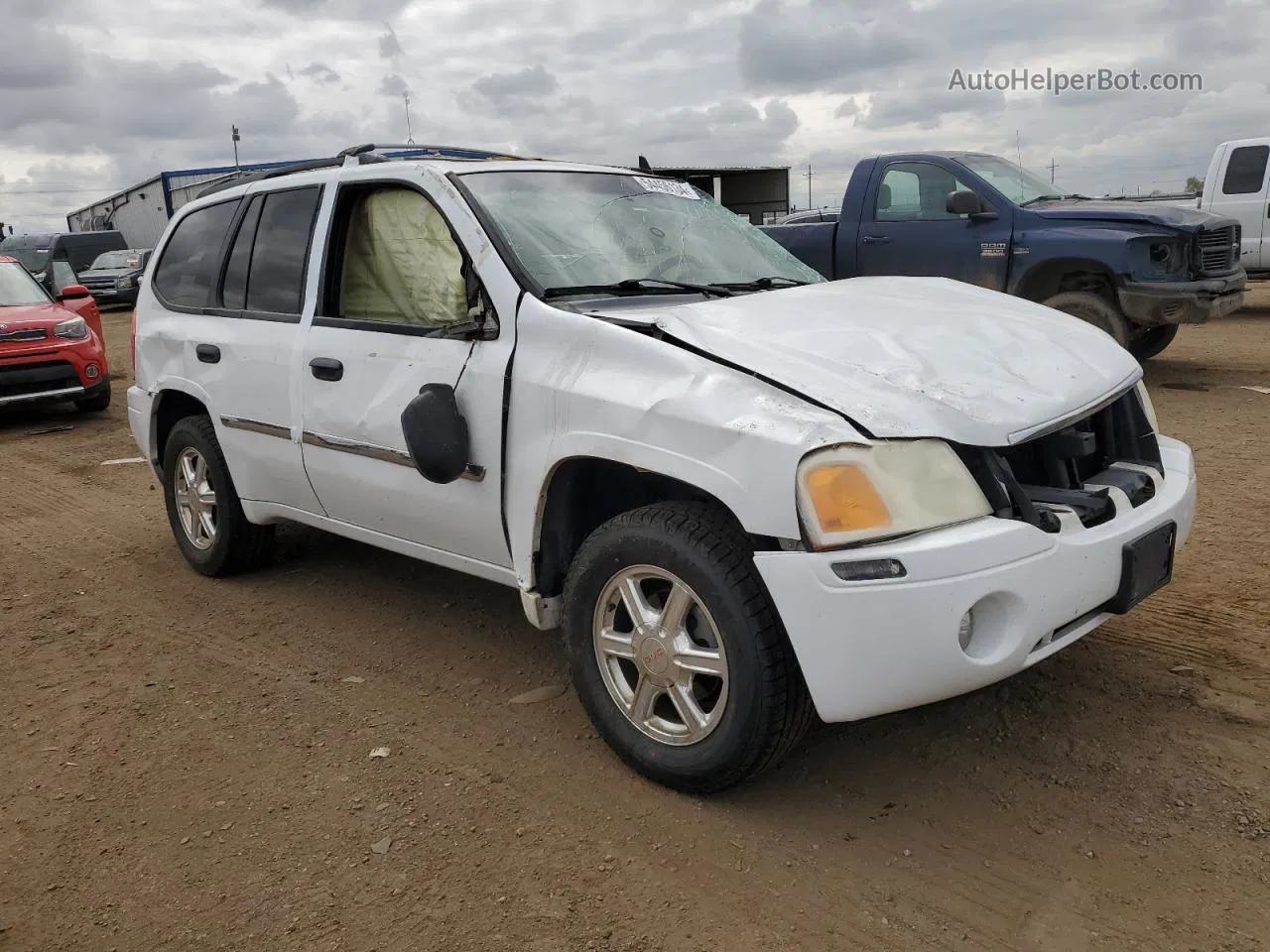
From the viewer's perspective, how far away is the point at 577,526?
10.8 ft

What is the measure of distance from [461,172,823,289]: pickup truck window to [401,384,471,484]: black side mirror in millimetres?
481

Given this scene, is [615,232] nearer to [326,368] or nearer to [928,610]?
[326,368]

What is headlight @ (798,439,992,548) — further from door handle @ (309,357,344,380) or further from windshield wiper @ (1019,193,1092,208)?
windshield wiper @ (1019,193,1092,208)

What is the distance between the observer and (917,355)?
114 inches

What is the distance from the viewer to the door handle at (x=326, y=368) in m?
3.80

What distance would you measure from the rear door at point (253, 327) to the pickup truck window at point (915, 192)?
6.10 metres

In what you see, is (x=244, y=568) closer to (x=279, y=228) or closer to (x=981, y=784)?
(x=279, y=228)

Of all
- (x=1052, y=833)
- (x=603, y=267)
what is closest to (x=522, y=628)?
(x=603, y=267)

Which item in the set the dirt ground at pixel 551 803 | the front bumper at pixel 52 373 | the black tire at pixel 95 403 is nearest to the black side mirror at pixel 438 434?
the dirt ground at pixel 551 803

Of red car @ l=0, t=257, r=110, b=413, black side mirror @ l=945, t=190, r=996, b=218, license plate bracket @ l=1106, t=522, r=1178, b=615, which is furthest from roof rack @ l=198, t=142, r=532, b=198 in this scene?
red car @ l=0, t=257, r=110, b=413

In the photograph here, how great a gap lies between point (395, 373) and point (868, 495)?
1.76 meters

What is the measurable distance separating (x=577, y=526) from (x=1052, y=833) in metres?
1.55

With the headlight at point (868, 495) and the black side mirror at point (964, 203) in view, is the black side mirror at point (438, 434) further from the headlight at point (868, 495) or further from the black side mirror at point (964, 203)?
the black side mirror at point (964, 203)

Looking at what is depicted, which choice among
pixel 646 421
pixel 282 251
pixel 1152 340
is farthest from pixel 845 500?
pixel 1152 340
